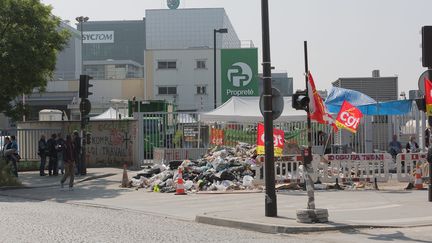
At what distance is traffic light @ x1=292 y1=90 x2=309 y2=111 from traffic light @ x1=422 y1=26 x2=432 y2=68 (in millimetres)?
3861

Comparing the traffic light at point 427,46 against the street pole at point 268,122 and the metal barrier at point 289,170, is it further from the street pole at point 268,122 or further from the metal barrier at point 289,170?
the metal barrier at point 289,170

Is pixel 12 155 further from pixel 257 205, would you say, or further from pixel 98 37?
pixel 98 37

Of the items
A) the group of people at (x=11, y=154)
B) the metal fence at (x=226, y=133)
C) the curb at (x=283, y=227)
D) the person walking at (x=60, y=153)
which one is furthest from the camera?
the metal fence at (x=226, y=133)

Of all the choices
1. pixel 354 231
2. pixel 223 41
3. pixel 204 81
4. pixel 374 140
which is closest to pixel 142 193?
pixel 354 231

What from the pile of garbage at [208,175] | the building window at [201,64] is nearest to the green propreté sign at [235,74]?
the building window at [201,64]

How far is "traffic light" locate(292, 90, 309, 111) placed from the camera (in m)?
12.4

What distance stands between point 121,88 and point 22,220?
49702 mm

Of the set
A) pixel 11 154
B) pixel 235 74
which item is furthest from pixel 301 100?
pixel 235 74

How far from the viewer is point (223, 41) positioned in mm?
73938

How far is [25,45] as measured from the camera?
23.5m

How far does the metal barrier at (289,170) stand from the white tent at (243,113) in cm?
897

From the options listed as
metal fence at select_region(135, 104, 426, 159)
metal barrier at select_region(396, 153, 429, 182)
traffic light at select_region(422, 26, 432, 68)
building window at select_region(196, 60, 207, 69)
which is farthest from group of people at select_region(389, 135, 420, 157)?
building window at select_region(196, 60, 207, 69)

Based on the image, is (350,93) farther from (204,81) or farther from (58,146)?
(204,81)

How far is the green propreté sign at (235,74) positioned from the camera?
59188 millimetres
